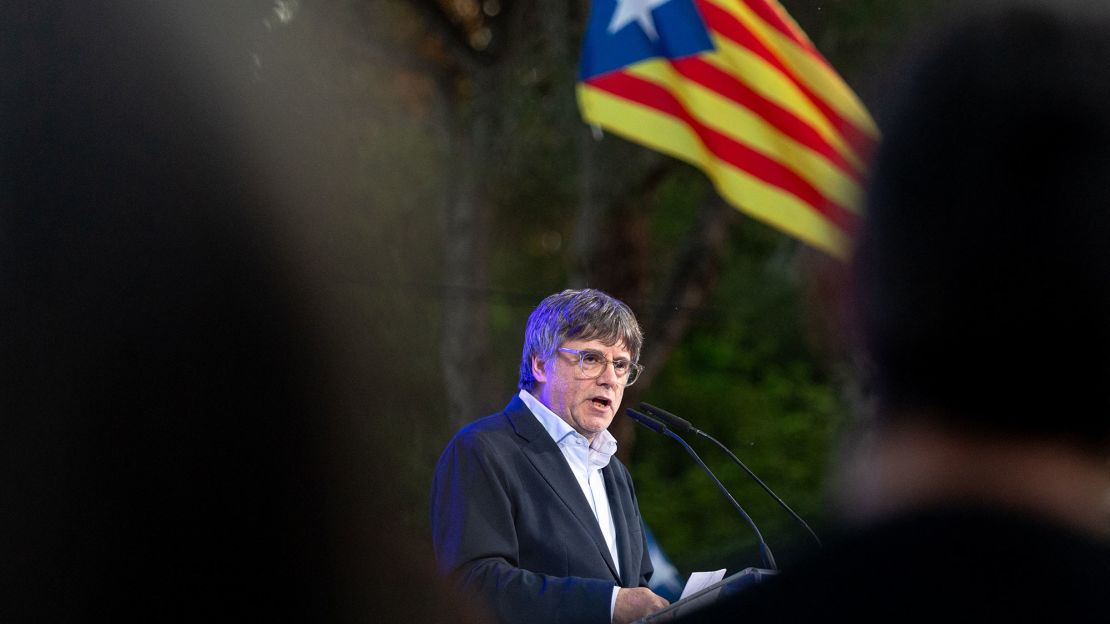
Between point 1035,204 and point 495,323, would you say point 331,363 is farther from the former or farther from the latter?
point 495,323

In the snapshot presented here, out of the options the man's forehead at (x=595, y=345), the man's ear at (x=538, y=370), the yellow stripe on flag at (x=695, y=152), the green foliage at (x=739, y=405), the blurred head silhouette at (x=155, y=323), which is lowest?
the green foliage at (x=739, y=405)

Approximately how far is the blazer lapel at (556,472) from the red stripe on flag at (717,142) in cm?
228

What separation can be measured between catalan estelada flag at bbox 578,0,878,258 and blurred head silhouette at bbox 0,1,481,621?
4855mm

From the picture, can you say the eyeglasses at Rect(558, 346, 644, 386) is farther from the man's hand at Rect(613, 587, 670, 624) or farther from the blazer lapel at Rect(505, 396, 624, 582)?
the man's hand at Rect(613, 587, 670, 624)

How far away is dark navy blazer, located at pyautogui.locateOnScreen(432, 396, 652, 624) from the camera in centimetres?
307

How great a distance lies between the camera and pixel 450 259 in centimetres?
1017

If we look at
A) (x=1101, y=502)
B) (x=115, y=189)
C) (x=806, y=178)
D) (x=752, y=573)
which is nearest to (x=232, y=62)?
(x=115, y=189)

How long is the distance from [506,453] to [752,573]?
56.1 inches

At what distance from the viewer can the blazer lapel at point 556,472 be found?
3451 mm

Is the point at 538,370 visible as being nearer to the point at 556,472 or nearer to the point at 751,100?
the point at 556,472

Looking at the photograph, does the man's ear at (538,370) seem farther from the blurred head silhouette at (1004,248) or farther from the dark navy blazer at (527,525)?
the blurred head silhouette at (1004,248)

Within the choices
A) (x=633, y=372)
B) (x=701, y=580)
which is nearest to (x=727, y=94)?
(x=633, y=372)

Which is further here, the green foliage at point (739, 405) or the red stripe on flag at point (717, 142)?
the green foliage at point (739, 405)

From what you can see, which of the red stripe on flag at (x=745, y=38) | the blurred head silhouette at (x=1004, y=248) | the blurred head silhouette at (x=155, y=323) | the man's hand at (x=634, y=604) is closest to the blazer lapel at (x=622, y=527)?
the man's hand at (x=634, y=604)
